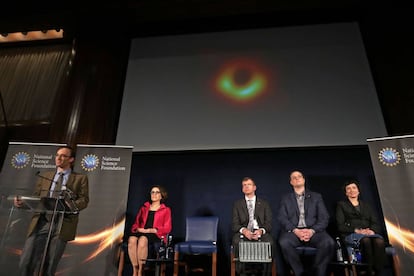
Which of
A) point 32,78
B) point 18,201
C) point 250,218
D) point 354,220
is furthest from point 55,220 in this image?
point 32,78

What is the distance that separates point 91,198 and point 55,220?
0.62 meters

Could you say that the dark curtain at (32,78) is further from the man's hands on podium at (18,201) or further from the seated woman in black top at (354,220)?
the seated woman in black top at (354,220)

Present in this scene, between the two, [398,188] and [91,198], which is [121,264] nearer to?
[91,198]

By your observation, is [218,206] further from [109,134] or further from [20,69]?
[20,69]

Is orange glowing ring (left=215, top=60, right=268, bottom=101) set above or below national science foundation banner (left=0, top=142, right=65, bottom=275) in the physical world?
above

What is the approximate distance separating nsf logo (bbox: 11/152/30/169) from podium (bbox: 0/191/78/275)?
1028mm

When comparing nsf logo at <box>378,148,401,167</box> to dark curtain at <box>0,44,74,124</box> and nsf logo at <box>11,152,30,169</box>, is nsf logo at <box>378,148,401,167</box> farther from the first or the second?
dark curtain at <box>0,44,74,124</box>

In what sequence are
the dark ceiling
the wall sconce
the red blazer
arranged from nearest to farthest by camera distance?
the red blazer
the dark ceiling
the wall sconce

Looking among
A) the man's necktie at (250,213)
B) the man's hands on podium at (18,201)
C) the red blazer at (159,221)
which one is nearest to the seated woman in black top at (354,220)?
the man's necktie at (250,213)

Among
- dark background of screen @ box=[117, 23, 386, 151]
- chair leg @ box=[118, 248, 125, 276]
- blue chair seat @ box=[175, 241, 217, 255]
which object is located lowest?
chair leg @ box=[118, 248, 125, 276]

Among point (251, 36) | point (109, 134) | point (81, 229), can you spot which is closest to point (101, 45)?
point (109, 134)

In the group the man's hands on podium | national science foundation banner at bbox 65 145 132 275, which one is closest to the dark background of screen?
national science foundation banner at bbox 65 145 132 275

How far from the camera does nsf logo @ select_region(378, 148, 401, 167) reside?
346 centimetres

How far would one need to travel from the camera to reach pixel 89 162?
3.83 meters
